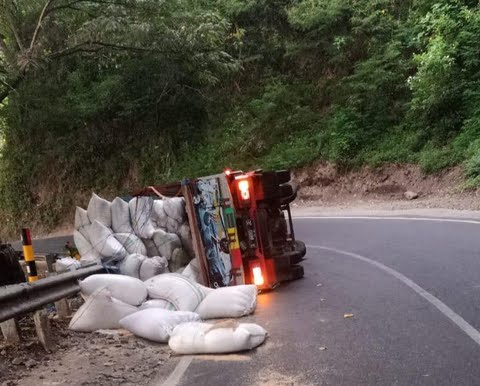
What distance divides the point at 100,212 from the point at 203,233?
1553mm

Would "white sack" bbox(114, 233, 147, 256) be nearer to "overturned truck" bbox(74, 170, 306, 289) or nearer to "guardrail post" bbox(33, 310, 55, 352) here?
"overturned truck" bbox(74, 170, 306, 289)

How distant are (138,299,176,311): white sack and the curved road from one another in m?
1.08

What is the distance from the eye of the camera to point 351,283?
7102mm

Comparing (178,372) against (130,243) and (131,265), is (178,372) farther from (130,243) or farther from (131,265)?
(130,243)

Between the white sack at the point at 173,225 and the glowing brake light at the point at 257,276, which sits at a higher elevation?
the white sack at the point at 173,225

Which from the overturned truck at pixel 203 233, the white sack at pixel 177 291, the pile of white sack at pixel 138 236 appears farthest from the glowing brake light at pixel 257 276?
the white sack at pixel 177 291

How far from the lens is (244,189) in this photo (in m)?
7.35

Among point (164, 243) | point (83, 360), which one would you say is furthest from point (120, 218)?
point (83, 360)

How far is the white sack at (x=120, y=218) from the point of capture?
770 centimetres

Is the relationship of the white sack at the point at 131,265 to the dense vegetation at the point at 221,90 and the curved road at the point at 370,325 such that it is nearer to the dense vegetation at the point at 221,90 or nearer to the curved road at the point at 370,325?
the curved road at the point at 370,325

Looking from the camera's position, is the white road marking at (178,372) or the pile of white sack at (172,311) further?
the pile of white sack at (172,311)

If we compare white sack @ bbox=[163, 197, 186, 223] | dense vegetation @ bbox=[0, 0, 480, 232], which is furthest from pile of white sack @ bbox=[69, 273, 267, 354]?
dense vegetation @ bbox=[0, 0, 480, 232]

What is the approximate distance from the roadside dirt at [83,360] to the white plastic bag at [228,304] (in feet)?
2.95

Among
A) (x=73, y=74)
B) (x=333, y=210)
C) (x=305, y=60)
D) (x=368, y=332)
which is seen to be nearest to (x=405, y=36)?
(x=305, y=60)
